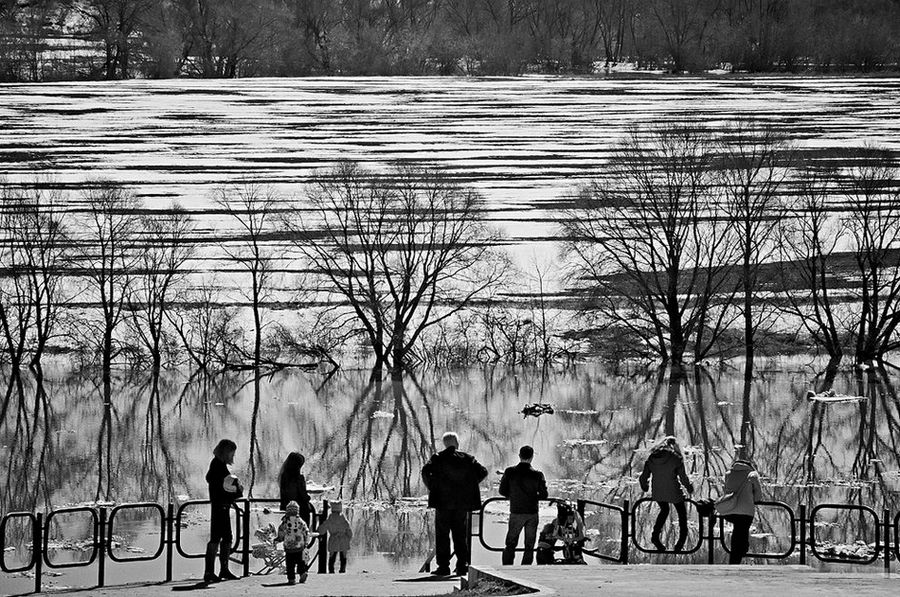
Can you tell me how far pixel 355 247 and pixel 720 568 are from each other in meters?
30.9

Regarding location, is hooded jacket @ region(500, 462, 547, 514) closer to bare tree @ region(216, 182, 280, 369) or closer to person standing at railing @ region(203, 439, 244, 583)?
person standing at railing @ region(203, 439, 244, 583)

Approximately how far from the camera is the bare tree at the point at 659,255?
124ft

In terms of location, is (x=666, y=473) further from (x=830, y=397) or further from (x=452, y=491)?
(x=830, y=397)

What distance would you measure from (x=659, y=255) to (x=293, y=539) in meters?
29.8

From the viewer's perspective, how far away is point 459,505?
11109mm

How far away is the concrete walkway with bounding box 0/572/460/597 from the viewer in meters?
9.55

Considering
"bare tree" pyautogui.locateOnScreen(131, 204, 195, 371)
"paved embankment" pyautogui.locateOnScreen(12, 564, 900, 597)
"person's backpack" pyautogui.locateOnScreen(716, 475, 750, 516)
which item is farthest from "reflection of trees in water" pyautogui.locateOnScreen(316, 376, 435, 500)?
"paved embankment" pyautogui.locateOnScreen(12, 564, 900, 597)

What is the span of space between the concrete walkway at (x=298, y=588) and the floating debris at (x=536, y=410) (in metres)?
19.9

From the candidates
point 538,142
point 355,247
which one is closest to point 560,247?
point 355,247

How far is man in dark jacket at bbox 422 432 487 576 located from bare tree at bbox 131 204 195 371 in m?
27.3

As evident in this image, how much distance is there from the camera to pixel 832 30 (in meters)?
112

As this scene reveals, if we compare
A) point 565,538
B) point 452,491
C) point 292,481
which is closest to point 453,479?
point 452,491

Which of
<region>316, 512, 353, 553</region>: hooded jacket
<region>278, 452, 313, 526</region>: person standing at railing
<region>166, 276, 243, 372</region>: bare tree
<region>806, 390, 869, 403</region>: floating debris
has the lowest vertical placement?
<region>316, 512, 353, 553</region>: hooded jacket

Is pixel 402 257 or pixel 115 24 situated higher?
pixel 115 24
